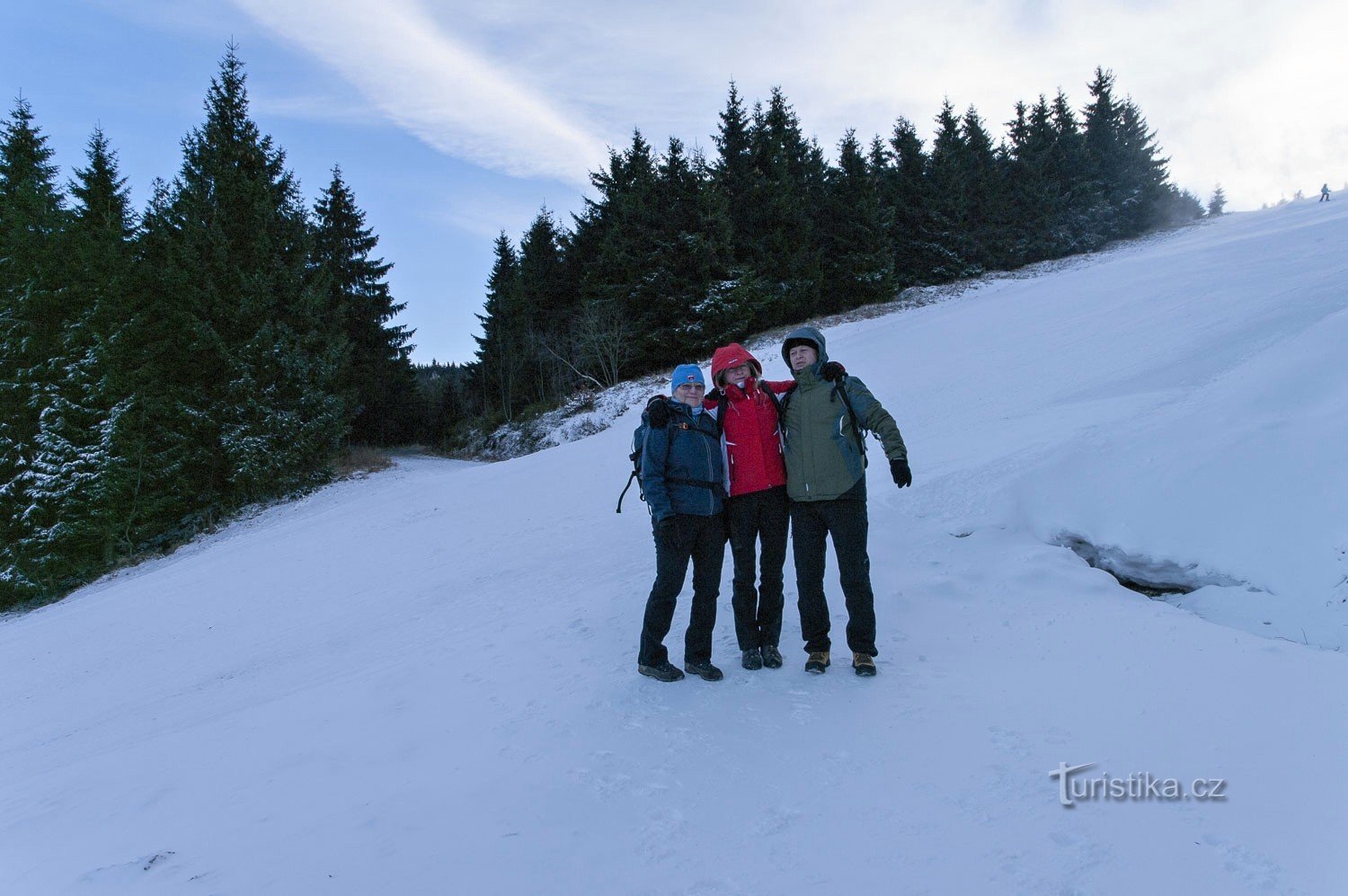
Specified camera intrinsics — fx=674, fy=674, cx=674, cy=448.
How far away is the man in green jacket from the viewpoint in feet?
13.1

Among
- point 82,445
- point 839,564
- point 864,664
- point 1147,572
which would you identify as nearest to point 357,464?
point 82,445

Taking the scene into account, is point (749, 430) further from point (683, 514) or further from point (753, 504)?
point (683, 514)

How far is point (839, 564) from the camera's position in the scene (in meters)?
4.00

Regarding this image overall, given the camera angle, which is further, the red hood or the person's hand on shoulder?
the red hood

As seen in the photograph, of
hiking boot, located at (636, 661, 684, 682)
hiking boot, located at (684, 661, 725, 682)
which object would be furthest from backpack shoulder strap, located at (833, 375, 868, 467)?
hiking boot, located at (636, 661, 684, 682)

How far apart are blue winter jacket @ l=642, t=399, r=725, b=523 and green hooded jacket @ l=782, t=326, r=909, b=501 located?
0.51 meters

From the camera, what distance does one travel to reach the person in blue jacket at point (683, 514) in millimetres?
4043

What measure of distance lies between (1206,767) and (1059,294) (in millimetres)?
16043

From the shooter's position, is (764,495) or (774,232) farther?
(774,232)

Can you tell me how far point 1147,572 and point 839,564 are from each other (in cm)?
254

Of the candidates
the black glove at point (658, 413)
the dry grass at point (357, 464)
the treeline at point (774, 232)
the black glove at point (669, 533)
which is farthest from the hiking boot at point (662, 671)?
the treeline at point (774, 232)

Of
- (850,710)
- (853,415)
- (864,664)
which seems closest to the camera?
(850,710)

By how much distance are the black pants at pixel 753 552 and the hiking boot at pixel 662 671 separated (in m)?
0.45

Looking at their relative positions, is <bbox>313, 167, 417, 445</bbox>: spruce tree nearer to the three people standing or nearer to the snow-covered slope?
the snow-covered slope
